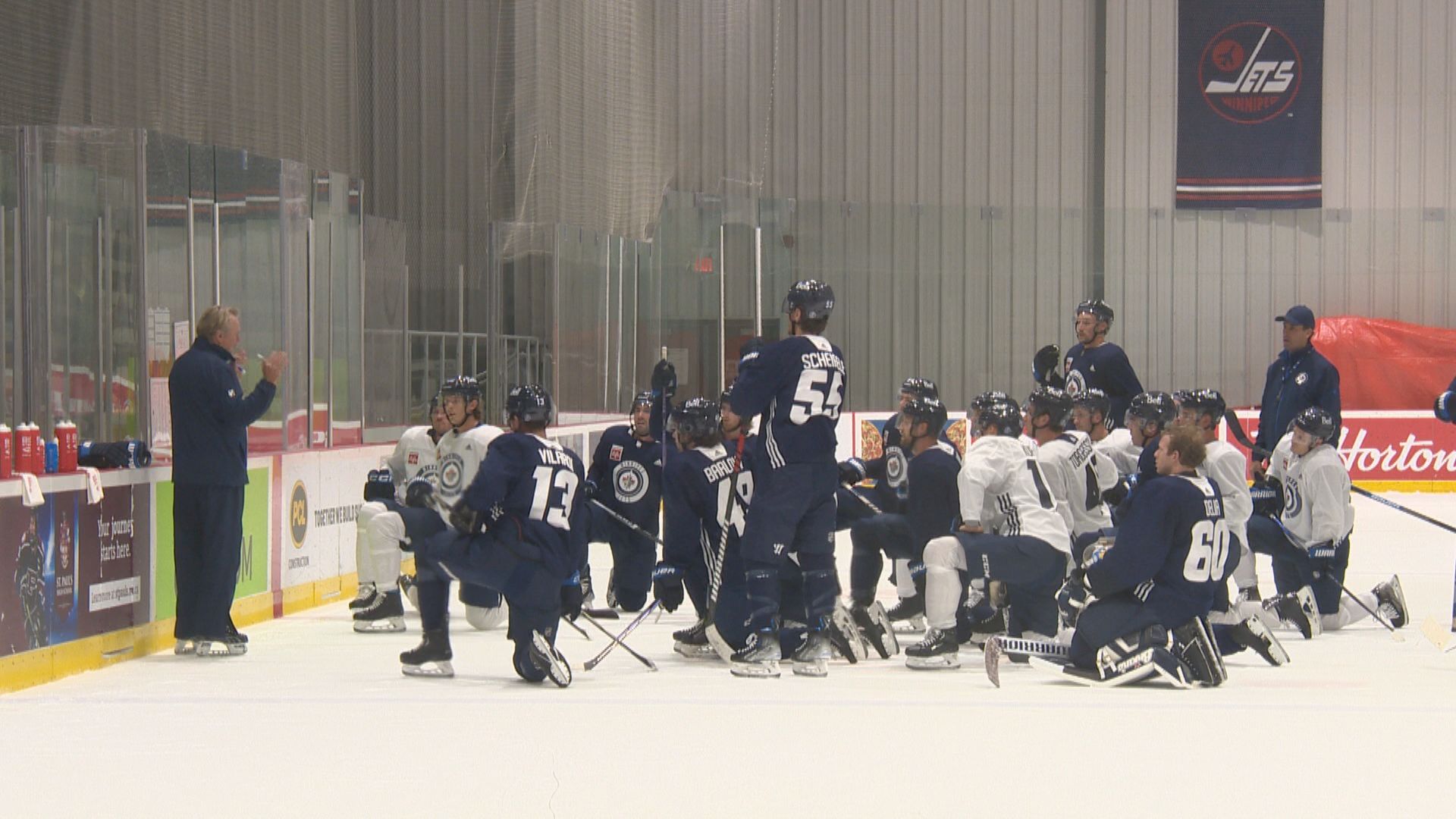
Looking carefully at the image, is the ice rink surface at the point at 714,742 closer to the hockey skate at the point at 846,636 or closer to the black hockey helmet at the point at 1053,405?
the hockey skate at the point at 846,636

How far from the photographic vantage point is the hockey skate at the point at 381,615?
7.87m

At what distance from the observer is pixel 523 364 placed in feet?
41.8

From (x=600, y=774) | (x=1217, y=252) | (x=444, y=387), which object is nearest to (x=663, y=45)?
(x=1217, y=252)

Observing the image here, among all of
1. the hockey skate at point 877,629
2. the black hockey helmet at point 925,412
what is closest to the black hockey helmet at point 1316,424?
the black hockey helmet at point 925,412

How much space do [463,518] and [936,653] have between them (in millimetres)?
1912

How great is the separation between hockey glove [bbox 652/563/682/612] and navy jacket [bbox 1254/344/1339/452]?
3.47 m

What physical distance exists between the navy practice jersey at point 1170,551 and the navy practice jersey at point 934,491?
1.25 metres

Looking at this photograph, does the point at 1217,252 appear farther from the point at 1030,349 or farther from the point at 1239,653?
the point at 1239,653

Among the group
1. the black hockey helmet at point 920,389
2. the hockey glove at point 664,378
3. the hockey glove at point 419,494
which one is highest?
the hockey glove at point 664,378

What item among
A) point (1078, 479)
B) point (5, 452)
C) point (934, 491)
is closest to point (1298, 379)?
point (1078, 479)

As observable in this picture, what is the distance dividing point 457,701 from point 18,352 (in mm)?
2822

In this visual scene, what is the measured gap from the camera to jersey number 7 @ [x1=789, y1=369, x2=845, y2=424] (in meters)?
6.32

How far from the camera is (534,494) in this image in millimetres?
6090

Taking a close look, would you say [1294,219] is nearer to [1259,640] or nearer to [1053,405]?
[1053,405]
